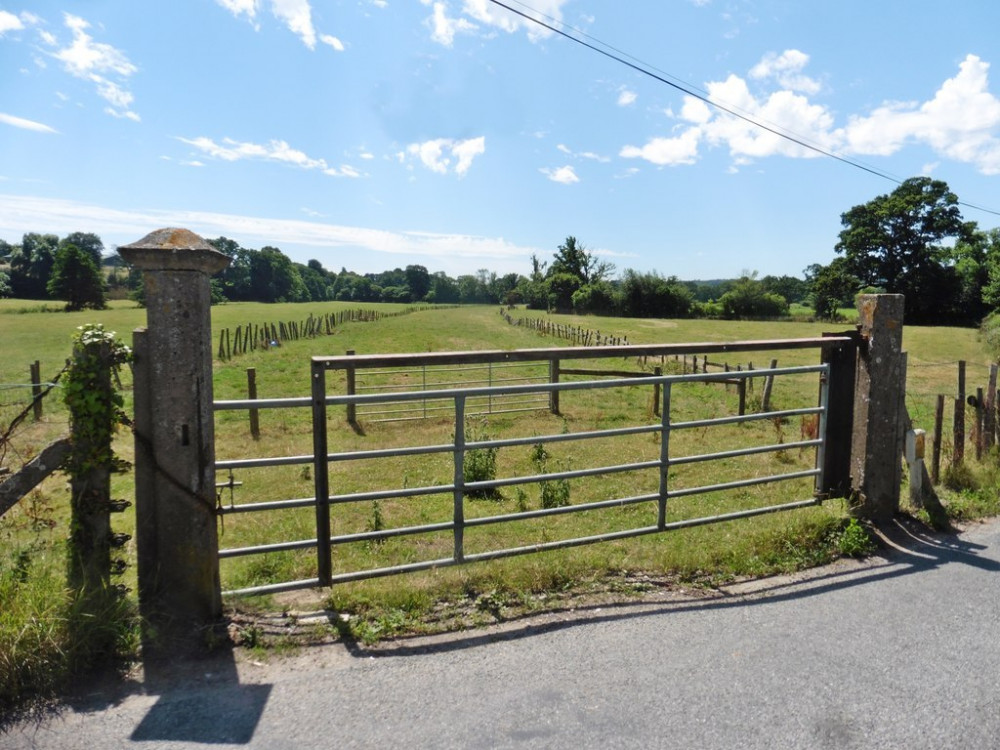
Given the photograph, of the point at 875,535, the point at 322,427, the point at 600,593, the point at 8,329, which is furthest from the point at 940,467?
the point at 8,329

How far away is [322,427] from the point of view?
3.73 meters

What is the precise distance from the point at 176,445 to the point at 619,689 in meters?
2.55

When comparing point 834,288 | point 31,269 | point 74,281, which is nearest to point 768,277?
point 834,288

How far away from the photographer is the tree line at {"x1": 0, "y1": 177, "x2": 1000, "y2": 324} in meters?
60.9

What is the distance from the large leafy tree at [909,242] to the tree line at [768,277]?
0.10 metres

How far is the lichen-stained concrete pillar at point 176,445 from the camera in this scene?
3.34m

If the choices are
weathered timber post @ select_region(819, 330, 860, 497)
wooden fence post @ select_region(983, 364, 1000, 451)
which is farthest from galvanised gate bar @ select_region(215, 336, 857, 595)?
wooden fence post @ select_region(983, 364, 1000, 451)

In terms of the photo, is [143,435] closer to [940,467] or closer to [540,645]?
[540,645]

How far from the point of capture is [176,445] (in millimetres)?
3424

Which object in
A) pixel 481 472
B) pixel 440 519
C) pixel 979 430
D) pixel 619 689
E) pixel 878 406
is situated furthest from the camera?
pixel 481 472

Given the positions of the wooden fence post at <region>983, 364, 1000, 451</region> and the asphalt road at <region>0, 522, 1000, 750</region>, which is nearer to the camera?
the asphalt road at <region>0, 522, 1000, 750</region>

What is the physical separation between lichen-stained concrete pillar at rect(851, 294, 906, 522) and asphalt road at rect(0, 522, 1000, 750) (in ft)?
4.37

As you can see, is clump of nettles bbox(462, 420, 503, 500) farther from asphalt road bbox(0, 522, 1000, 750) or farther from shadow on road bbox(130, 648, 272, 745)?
shadow on road bbox(130, 648, 272, 745)

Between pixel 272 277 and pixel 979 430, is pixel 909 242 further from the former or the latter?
pixel 272 277
